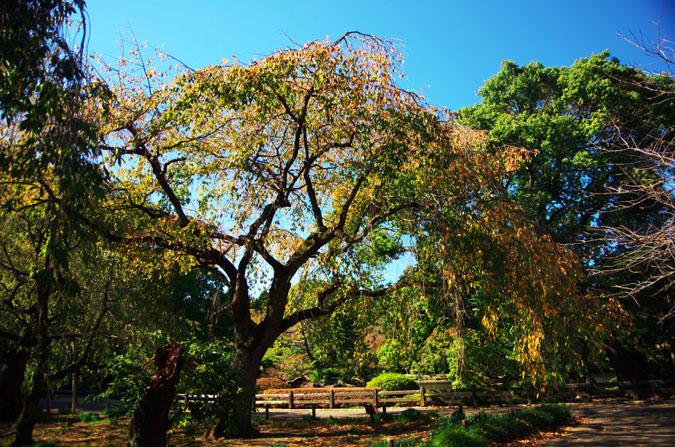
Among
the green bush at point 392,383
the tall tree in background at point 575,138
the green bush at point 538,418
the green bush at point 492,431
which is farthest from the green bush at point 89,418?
the tall tree in background at point 575,138

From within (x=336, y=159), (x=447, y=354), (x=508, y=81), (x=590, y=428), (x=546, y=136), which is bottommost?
(x=590, y=428)

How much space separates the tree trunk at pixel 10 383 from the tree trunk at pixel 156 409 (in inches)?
329

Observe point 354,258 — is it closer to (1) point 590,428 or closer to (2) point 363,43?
(2) point 363,43

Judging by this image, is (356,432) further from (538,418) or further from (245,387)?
(538,418)

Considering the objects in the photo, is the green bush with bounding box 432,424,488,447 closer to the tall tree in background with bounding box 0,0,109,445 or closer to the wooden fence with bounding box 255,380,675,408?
the tall tree in background with bounding box 0,0,109,445

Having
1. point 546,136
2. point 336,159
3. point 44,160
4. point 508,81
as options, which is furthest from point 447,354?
point 44,160

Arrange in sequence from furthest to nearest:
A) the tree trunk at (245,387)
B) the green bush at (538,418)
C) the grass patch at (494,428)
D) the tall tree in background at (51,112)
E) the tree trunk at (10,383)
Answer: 1. the tree trunk at (10,383)
2. the green bush at (538,418)
3. the tree trunk at (245,387)
4. the grass patch at (494,428)
5. the tall tree in background at (51,112)

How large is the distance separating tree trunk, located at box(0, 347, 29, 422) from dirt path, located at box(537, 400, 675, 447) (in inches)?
583

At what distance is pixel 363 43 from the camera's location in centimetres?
1098

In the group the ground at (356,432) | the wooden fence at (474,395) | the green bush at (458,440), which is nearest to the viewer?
the green bush at (458,440)

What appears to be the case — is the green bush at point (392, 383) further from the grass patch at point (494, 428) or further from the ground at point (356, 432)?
the grass patch at point (494, 428)

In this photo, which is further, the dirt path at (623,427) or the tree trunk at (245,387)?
the tree trunk at (245,387)

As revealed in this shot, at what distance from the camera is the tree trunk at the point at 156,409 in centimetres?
851

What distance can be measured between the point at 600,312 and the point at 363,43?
28.1 ft
